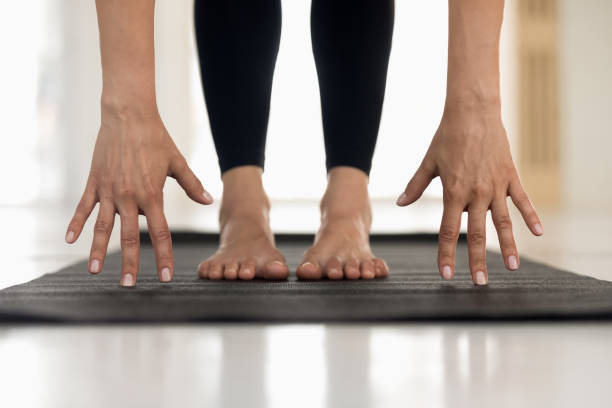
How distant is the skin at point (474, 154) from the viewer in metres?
0.94

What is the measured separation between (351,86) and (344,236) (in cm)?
31

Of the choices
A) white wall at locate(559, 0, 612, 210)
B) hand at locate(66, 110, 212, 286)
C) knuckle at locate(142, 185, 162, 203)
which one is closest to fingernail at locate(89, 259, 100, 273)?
hand at locate(66, 110, 212, 286)

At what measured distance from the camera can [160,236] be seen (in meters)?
0.95

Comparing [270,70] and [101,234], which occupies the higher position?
[270,70]

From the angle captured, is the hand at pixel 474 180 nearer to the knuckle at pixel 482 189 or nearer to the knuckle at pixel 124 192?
the knuckle at pixel 482 189

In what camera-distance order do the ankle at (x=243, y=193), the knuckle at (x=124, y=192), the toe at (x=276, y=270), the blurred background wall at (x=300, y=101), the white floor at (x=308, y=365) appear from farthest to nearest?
the blurred background wall at (x=300, y=101) → the ankle at (x=243, y=193) → the toe at (x=276, y=270) → the knuckle at (x=124, y=192) → the white floor at (x=308, y=365)

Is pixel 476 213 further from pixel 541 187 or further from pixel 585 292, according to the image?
pixel 541 187

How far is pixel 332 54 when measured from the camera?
1359mm

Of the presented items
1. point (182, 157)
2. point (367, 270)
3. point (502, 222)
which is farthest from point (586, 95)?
point (182, 157)

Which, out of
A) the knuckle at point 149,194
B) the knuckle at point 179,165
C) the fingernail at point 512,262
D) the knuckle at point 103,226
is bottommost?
the fingernail at point 512,262

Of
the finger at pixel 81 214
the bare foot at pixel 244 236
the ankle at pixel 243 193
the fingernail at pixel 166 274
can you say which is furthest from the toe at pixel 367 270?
the finger at pixel 81 214

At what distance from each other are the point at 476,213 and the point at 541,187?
5996 millimetres

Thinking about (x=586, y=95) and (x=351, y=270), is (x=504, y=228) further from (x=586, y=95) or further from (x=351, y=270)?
(x=586, y=95)

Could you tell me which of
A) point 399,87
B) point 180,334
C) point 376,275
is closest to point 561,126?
point 399,87
